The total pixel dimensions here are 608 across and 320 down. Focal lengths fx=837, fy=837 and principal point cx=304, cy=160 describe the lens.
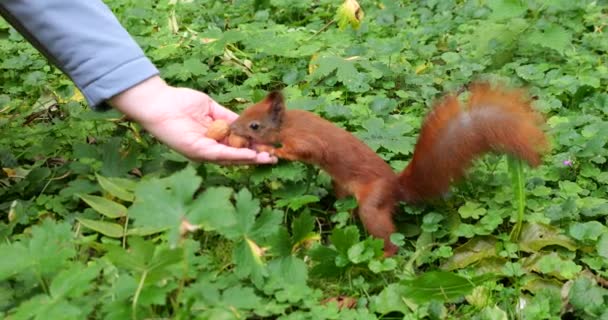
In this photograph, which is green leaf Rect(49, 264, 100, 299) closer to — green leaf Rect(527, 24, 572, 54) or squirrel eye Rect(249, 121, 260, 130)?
squirrel eye Rect(249, 121, 260, 130)

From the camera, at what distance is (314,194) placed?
2.30 m

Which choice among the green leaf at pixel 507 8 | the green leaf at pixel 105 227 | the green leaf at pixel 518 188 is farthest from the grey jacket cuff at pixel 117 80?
the green leaf at pixel 507 8

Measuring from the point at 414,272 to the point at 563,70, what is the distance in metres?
1.33

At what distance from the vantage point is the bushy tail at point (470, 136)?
1.93 meters

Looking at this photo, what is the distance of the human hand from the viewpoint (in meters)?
2.11

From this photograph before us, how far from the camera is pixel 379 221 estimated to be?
2.08m

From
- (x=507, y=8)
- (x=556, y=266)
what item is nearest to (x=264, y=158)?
(x=556, y=266)

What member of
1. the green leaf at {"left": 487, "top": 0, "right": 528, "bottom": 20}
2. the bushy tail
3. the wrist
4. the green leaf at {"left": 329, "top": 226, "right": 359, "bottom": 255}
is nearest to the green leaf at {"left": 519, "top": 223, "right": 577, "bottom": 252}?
the bushy tail

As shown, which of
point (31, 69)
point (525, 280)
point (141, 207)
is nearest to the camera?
point (141, 207)

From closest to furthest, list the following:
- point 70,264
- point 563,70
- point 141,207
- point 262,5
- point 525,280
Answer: point 141,207 < point 70,264 < point 525,280 < point 563,70 < point 262,5

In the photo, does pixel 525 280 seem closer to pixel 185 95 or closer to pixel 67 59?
pixel 185 95

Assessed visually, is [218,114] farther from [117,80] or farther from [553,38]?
[553,38]

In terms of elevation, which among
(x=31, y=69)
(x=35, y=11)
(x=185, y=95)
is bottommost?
(x=31, y=69)

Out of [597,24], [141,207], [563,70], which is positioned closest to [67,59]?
[141,207]
